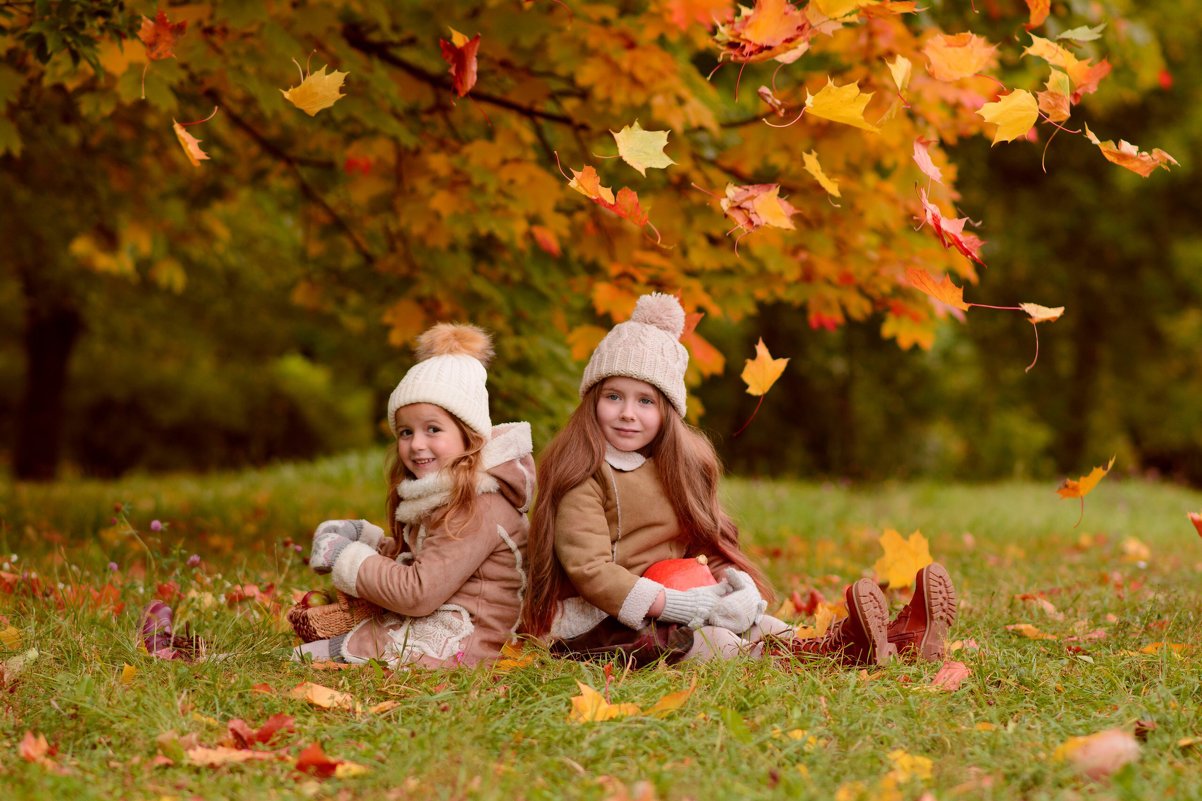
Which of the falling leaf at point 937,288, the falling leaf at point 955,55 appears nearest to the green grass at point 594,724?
the falling leaf at point 937,288

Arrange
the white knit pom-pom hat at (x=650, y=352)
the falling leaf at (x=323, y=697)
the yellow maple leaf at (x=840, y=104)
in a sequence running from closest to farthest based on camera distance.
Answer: the falling leaf at (x=323, y=697) < the yellow maple leaf at (x=840, y=104) < the white knit pom-pom hat at (x=650, y=352)

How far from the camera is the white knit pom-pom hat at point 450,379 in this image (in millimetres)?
3531

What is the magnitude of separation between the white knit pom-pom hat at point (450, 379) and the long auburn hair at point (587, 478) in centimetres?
26

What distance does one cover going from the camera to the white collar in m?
3.70

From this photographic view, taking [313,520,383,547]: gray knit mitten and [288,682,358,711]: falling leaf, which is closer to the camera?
[288,682,358,711]: falling leaf

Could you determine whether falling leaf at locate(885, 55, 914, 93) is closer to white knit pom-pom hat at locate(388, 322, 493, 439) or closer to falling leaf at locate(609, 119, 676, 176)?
falling leaf at locate(609, 119, 676, 176)

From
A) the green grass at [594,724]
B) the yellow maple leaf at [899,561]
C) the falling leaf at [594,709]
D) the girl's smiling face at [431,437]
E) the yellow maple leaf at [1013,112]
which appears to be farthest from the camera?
the yellow maple leaf at [899,561]

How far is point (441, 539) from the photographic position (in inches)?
138

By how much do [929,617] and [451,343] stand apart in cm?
164

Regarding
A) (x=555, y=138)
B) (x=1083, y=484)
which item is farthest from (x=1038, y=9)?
(x=555, y=138)

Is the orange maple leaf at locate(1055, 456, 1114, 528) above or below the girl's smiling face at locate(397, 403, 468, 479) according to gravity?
below

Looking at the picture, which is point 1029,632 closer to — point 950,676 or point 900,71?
point 950,676

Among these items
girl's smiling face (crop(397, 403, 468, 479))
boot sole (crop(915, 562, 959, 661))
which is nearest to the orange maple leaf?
boot sole (crop(915, 562, 959, 661))

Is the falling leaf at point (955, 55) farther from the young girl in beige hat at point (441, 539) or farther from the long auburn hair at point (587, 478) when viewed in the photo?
the young girl in beige hat at point (441, 539)
